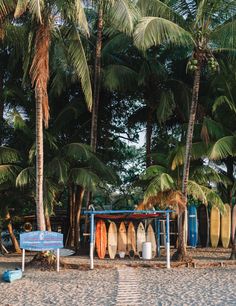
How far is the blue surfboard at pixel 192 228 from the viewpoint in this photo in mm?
20484

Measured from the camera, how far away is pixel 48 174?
16.6 m

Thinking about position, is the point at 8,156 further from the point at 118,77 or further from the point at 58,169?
the point at 118,77

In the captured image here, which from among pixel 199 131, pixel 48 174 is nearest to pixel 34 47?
pixel 48 174

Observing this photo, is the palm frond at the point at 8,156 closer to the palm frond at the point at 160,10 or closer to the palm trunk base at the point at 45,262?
the palm trunk base at the point at 45,262

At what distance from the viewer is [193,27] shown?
48.4ft

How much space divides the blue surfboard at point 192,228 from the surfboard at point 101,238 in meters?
4.93

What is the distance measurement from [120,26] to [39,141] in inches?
158

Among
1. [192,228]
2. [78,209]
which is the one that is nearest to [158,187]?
[192,228]

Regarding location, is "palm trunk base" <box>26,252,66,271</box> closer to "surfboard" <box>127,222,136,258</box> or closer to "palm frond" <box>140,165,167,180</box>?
"surfboard" <box>127,222,136,258</box>

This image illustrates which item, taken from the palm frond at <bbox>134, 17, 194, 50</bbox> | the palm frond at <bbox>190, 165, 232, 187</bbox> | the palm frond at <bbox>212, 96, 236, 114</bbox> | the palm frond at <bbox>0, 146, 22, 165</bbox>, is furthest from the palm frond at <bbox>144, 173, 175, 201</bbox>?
the palm frond at <bbox>0, 146, 22, 165</bbox>

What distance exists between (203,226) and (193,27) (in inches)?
376

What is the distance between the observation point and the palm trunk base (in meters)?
14.4

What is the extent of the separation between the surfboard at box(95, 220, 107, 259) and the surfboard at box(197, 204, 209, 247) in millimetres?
5658

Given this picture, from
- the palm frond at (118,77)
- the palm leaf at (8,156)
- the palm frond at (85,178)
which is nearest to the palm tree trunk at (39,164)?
the palm frond at (85,178)
